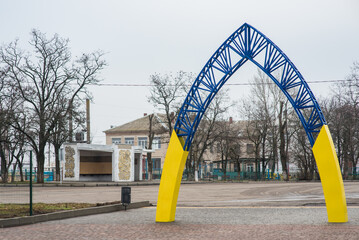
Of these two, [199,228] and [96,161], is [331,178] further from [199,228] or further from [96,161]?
[96,161]

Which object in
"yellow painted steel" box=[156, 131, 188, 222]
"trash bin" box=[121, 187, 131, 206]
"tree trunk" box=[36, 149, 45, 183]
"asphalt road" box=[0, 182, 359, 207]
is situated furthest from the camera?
"tree trunk" box=[36, 149, 45, 183]

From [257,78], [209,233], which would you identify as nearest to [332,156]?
[209,233]

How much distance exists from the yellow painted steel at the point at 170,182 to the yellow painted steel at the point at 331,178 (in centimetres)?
357

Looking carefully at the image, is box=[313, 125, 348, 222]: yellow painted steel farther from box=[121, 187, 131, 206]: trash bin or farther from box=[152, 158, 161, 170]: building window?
box=[152, 158, 161, 170]: building window

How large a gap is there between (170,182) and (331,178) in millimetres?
4144

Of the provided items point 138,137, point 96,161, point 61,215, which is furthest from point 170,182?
point 138,137

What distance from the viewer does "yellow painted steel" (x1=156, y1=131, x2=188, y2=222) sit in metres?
12.9

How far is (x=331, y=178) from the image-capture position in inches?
469

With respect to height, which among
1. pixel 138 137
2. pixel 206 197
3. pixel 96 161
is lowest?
pixel 206 197

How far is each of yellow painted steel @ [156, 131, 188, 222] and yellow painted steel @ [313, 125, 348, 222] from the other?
3569 mm

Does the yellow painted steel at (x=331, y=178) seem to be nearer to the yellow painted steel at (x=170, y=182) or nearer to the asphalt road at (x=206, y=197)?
the yellow painted steel at (x=170, y=182)

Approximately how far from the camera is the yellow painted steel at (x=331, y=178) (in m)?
11.9

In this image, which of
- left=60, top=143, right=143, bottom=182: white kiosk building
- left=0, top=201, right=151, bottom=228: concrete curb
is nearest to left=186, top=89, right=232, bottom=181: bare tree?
left=60, top=143, right=143, bottom=182: white kiosk building

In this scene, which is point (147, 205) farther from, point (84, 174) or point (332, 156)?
point (84, 174)
